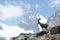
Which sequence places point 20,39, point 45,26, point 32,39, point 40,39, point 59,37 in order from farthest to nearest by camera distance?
point 45,26 < point 20,39 < point 32,39 < point 40,39 < point 59,37

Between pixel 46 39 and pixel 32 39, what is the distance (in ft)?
14.3

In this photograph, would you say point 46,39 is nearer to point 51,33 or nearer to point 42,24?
point 51,33

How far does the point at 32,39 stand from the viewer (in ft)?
93.9

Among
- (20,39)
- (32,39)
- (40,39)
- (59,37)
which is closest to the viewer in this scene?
(59,37)

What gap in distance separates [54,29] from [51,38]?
136cm

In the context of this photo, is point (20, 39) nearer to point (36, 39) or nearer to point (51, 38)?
point (36, 39)

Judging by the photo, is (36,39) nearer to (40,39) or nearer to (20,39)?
(40,39)

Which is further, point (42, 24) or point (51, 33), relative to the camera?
point (42, 24)

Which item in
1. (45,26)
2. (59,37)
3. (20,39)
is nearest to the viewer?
(59,37)

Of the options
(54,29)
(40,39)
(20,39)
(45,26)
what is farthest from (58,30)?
(45,26)

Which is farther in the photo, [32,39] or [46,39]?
[32,39]

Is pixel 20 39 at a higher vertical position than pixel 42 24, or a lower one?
lower

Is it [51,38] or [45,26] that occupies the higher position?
[45,26]

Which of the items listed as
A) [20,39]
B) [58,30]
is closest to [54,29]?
[58,30]
